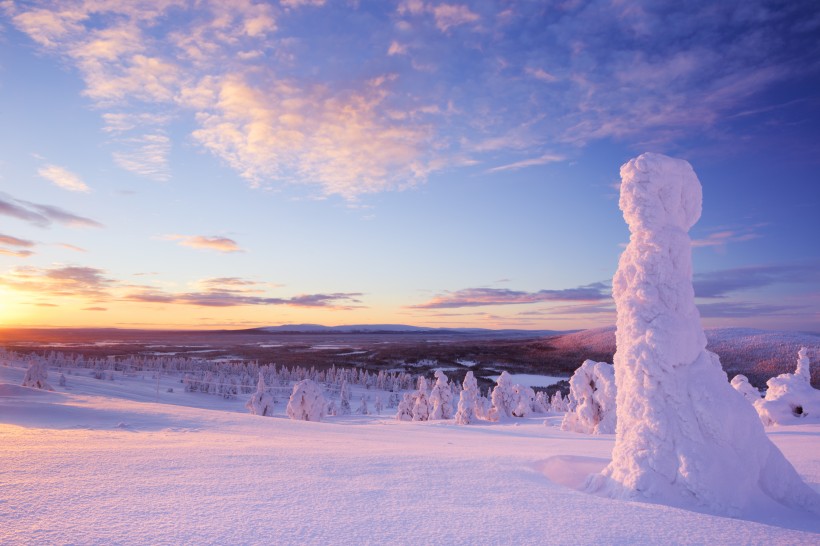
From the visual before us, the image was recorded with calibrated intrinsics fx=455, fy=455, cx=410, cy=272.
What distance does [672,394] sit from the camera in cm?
612

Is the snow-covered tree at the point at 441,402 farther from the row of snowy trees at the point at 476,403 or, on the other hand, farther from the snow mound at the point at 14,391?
the snow mound at the point at 14,391

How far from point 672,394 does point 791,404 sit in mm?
16838

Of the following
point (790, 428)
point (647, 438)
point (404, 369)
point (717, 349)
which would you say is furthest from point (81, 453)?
point (717, 349)

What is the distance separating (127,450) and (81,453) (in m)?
0.56

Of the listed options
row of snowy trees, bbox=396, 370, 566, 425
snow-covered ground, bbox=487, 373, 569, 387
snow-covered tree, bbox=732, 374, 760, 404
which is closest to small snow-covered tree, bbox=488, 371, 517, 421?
row of snowy trees, bbox=396, 370, 566, 425

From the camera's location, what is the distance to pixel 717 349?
74.7 metres

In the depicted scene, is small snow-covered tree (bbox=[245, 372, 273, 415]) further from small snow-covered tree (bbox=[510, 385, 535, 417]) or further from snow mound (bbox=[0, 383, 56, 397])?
snow mound (bbox=[0, 383, 56, 397])

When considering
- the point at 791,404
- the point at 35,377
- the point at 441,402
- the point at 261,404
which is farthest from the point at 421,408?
the point at 35,377

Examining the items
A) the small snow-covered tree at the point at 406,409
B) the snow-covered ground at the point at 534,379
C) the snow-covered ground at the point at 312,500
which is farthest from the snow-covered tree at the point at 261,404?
the snow-covered ground at the point at 534,379

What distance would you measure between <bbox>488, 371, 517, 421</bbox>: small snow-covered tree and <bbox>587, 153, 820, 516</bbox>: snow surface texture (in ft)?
79.6

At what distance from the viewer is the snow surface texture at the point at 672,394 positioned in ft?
18.5

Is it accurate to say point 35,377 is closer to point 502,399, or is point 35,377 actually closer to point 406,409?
point 406,409

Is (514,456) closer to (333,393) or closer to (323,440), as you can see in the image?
(323,440)

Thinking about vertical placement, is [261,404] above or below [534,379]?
above
